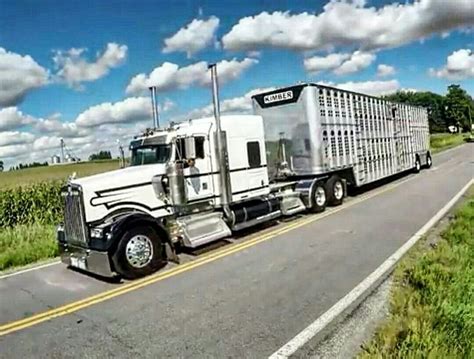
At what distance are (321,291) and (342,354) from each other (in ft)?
6.47

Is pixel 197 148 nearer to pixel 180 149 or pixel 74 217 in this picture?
pixel 180 149

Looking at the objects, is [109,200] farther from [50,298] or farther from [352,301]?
[352,301]

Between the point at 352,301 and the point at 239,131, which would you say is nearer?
the point at 352,301

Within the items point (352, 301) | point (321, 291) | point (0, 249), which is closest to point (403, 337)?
point (352, 301)

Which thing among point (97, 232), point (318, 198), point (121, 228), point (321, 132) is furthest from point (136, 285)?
point (321, 132)

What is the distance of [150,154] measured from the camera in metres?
9.79

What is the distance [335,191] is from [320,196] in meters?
1.03

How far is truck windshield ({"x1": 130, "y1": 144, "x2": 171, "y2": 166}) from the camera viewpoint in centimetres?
953

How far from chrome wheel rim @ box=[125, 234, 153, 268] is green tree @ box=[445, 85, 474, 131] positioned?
13026 cm

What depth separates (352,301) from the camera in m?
5.88

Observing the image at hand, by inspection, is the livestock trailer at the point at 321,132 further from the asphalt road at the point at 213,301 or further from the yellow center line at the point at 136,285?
the asphalt road at the point at 213,301

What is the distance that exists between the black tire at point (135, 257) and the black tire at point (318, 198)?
21.8ft

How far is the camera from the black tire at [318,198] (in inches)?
548

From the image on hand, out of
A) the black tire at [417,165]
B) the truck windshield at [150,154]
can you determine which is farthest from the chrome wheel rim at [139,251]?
the black tire at [417,165]
